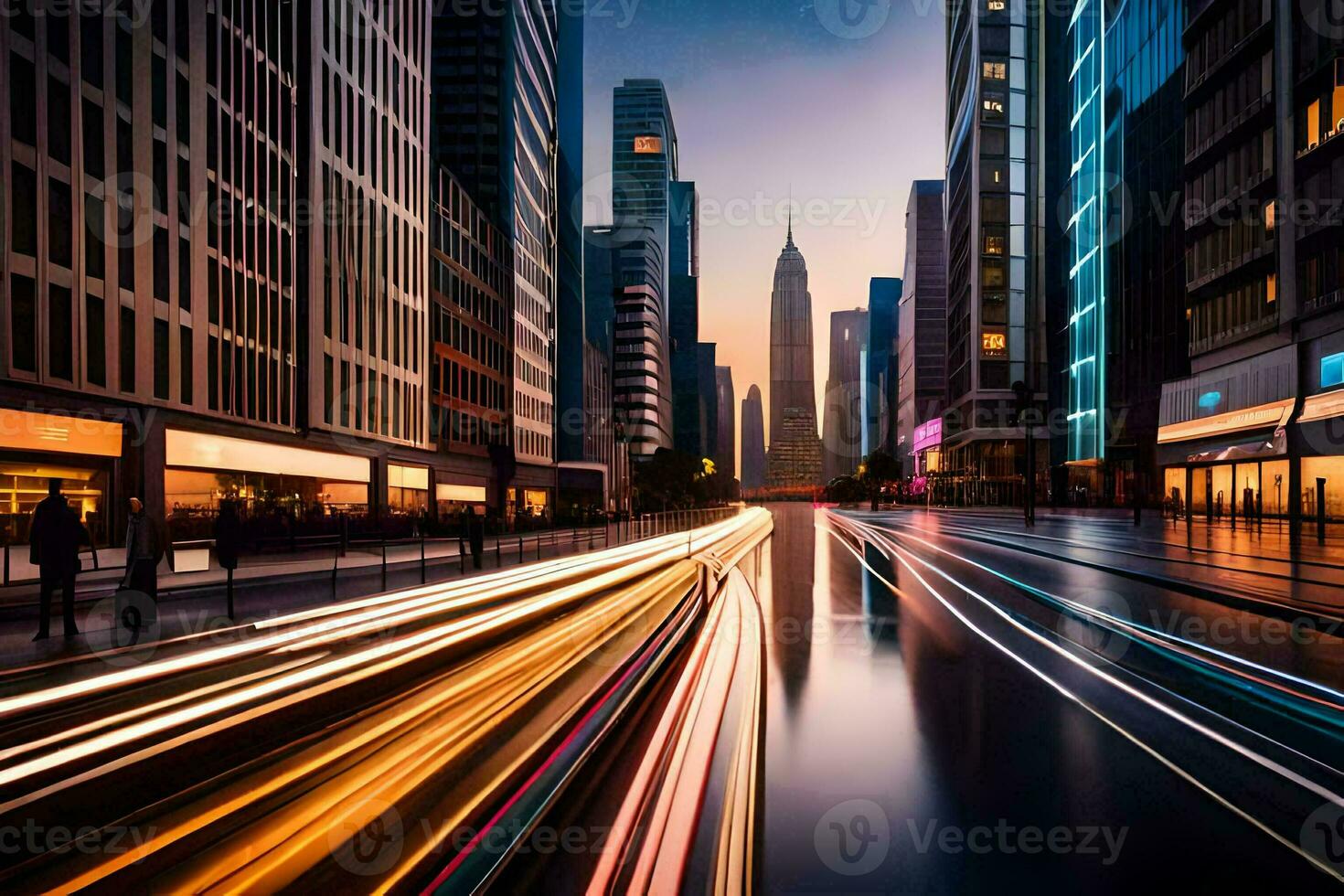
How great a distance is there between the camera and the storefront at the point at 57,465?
2423 cm

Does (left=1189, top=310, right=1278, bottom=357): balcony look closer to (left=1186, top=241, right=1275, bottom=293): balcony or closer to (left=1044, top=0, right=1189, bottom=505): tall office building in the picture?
(left=1186, top=241, right=1275, bottom=293): balcony

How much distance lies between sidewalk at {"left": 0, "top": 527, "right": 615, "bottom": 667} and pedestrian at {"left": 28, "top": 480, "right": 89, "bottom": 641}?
0.39 m

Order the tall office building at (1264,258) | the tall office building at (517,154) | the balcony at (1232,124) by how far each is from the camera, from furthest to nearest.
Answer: the tall office building at (517,154) < the balcony at (1232,124) < the tall office building at (1264,258)

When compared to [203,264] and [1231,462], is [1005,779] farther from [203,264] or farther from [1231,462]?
[1231,462]

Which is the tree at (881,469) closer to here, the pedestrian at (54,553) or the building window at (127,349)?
the building window at (127,349)

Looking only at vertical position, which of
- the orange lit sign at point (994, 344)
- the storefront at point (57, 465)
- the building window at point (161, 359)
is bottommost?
the storefront at point (57, 465)

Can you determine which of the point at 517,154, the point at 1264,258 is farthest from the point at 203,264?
the point at 1264,258

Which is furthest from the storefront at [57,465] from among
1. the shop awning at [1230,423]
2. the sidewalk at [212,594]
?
the shop awning at [1230,423]

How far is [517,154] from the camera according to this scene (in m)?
79.6

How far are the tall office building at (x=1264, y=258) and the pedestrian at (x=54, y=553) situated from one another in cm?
4399

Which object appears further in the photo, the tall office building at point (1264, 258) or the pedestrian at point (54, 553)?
the tall office building at point (1264, 258)

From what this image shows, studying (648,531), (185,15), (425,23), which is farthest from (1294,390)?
(425,23)

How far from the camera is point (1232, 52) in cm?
4716

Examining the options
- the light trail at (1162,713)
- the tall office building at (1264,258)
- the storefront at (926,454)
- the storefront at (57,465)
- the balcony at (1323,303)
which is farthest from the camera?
the storefront at (926,454)
